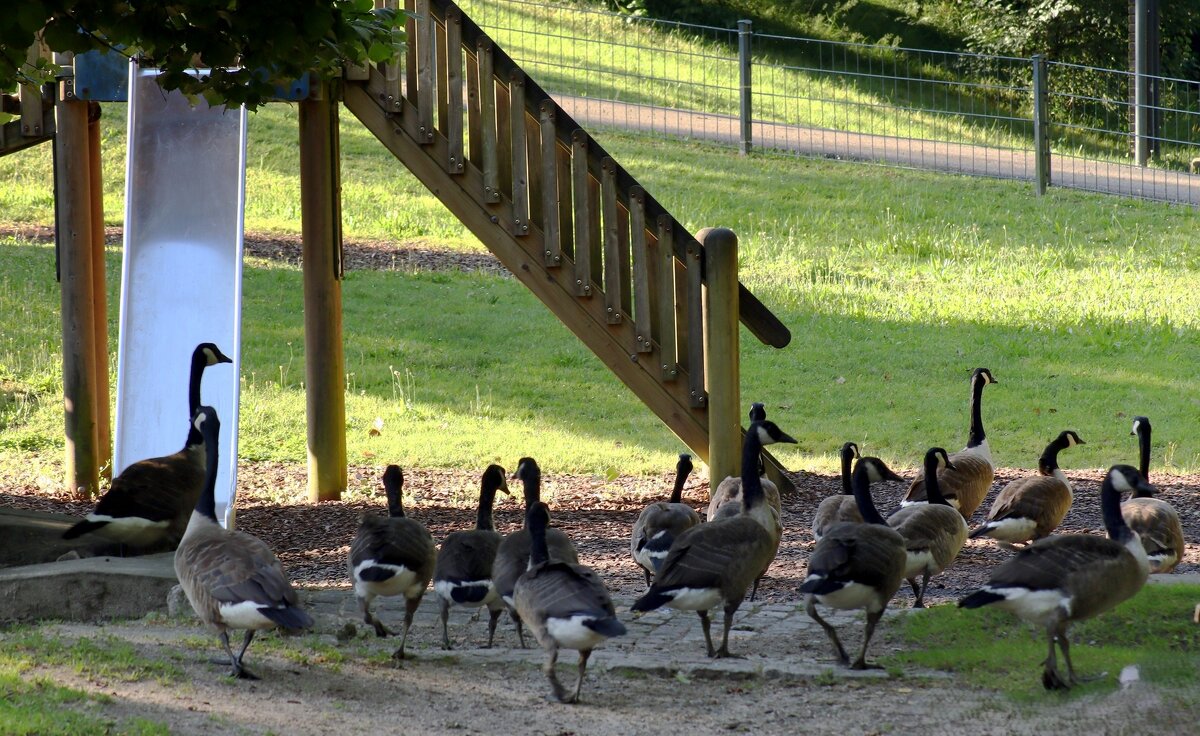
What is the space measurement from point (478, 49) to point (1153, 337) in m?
9.78

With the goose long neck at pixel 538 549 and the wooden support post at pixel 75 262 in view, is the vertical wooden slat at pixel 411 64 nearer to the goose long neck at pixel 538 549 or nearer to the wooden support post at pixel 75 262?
the wooden support post at pixel 75 262

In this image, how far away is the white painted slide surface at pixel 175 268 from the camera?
10.6 m

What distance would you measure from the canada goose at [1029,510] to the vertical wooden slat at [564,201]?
3888 millimetres

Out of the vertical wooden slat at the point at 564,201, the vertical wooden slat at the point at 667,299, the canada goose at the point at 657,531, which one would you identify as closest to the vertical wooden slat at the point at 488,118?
the vertical wooden slat at the point at 564,201

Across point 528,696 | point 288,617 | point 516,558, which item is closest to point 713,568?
point 516,558

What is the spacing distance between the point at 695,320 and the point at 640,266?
60 cm

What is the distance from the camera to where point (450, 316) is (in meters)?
18.1

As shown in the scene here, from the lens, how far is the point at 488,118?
10828 millimetres

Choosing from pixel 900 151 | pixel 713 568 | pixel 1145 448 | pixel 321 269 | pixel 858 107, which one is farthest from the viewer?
pixel 858 107

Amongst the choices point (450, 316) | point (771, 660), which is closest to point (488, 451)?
point (450, 316)

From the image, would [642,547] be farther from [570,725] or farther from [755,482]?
[570,725]

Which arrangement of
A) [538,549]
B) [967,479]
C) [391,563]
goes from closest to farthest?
[538,549] < [391,563] < [967,479]

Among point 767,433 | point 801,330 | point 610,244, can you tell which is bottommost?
point 767,433

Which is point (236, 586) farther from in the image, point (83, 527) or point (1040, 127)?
point (1040, 127)
